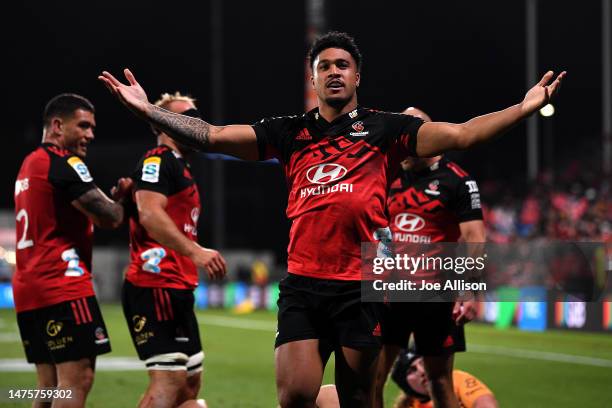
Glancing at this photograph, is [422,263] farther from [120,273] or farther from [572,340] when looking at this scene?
[120,273]

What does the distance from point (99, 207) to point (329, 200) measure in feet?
6.48

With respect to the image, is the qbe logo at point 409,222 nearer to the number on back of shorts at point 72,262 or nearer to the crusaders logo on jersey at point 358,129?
the crusaders logo on jersey at point 358,129

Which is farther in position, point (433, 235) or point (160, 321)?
point (433, 235)

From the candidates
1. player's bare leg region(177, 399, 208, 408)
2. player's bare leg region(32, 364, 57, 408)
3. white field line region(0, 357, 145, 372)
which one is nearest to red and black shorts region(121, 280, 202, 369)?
player's bare leg region(177, 399, 208, 408)

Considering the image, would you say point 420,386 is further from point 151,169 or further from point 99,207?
point 99,207

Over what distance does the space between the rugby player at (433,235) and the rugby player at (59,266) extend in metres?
2.26

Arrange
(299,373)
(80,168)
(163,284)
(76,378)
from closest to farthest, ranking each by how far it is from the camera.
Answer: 1. (299,373)
2. (76,378)
3. (80,168)
4. (163,284)

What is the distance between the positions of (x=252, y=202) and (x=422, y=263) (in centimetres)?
4267

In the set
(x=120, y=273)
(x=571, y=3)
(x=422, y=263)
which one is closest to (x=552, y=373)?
(x=422, y=263)

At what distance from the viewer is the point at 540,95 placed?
195 inches

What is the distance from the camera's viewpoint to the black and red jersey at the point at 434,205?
7410mm

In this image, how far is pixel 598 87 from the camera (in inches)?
1510

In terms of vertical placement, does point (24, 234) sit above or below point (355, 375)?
above

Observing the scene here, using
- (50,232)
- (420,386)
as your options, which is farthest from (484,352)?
(50,232)
